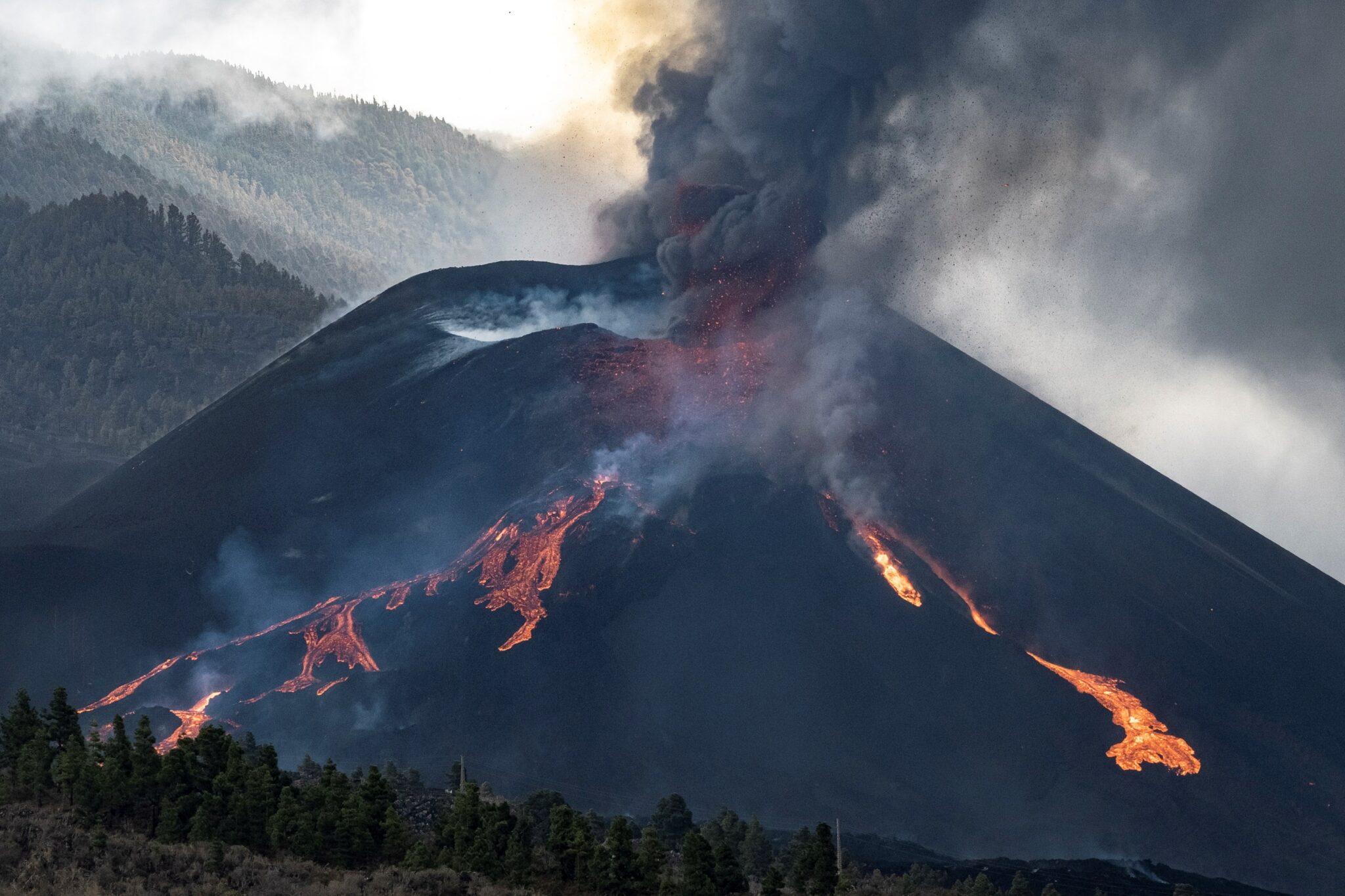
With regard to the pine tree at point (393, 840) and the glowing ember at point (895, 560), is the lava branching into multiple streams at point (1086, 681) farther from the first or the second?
the pine tree at point (393, 840)

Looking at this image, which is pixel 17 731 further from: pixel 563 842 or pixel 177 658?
pixel 177 658

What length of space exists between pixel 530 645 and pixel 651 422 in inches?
671

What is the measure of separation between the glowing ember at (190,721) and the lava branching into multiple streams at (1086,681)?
27849 mm

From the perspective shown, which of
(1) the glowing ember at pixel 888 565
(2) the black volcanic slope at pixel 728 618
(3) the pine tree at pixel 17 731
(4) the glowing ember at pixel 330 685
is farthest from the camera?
(1) the glowing ember at pixel 888 565

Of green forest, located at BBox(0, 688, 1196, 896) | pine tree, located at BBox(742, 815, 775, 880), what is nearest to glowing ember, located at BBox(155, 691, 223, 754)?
green forest, located at BBox(0, 688, 1196, 896)

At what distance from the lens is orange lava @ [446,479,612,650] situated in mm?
67938

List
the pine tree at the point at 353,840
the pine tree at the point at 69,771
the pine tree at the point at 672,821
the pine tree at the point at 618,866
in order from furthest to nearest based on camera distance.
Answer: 1. the pine tree at the point at 672,821
2. the pine tree at the point at 69,771
3. the pine tree at the point at 353,840
4. the pine tree at the point at 618,866

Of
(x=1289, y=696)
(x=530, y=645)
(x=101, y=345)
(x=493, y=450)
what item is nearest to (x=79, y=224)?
(x=101, y=345)

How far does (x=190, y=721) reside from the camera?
6278 cm

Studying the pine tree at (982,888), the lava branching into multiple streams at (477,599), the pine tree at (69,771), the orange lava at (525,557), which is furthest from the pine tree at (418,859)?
the orange lava at (525,557)

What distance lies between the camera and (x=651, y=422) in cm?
7906

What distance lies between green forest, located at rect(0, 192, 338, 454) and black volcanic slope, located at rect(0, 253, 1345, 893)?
60074mm

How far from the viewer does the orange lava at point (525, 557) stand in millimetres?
67938

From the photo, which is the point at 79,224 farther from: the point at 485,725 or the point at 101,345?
the point at 485,725
